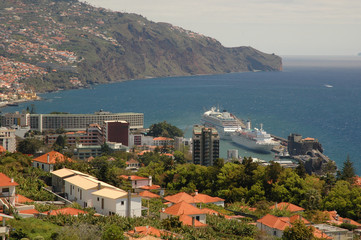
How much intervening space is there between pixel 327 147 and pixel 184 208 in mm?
38243

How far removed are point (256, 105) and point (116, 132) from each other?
42686 millimetres

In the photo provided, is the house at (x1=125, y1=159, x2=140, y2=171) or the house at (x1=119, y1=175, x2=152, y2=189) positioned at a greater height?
the house at (x1=119, y1=175, x2=152, y2=189)

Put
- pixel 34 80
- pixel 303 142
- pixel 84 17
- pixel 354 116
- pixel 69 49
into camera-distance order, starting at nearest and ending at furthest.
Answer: pixel 303 142
pixel 354 116
pixel 34 80
pixel 69 49
pixel 84 17

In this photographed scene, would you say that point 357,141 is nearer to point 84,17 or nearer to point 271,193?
point 271,193

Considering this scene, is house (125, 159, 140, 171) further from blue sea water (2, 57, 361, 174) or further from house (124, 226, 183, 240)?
house (124, 226, 183, 240)

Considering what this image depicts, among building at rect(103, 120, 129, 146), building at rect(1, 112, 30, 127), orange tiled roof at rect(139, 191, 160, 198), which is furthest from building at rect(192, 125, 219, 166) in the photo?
building at rect(1, 112, 30, 127)

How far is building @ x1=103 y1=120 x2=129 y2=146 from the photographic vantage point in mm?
53688

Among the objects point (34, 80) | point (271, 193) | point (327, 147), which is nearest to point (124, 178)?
point (271, 193)

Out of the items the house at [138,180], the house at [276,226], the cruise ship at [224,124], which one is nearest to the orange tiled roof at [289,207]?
the house at [276,226]

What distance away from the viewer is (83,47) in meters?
156

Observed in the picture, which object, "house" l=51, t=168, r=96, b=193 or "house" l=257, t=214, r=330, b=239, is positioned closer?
"house" l=257, t=214, r=330, b=239

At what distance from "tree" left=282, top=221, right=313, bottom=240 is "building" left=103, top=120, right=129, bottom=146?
36.8 meters

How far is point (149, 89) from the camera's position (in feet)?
412

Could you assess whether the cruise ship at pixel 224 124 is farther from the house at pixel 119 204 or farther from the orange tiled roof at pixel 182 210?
the house at pixel 119 204
